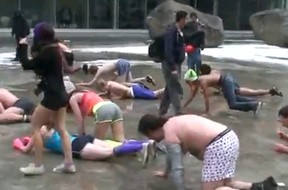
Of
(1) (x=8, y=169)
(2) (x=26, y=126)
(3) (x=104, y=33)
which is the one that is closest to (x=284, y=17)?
(3) (x=104, y=33)

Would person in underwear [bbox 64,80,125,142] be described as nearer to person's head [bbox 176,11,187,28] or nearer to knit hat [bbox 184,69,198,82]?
person's head [bbox 176,11,187,28]

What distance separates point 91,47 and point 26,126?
17.3 metres

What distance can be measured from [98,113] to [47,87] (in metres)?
1.23

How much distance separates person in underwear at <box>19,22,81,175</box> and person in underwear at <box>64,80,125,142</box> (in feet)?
3.10

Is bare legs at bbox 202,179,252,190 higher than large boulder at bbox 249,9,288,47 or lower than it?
higher

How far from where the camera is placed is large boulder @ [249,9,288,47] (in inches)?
1092

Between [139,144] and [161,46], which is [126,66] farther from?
[139,144]

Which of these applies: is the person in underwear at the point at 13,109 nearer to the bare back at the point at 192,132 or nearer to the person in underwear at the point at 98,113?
the person in underwear at the point at 98,113

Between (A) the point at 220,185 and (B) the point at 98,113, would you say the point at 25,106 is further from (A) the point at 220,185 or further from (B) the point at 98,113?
(A) the point at 220,185

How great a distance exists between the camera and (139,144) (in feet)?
25.7

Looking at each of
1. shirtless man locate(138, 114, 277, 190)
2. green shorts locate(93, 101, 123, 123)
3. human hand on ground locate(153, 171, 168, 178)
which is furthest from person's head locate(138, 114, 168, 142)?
green shorts locate(93, 101, 123, 123)

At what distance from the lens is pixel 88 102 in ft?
27.1

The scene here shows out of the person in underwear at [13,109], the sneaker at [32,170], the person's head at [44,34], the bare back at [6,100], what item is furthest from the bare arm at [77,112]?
the bare back at [6,100]

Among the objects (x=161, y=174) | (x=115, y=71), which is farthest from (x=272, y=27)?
(x=161, y=174)
